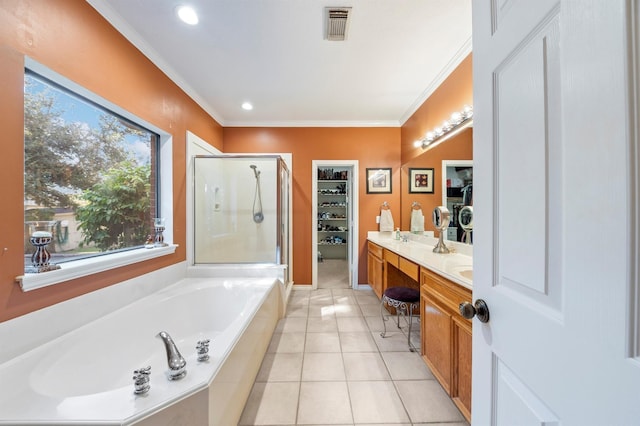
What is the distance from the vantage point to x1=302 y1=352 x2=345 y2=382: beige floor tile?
182 centimetres

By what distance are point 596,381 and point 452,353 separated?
1.23 metres

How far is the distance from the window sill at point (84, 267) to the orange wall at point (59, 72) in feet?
0.12

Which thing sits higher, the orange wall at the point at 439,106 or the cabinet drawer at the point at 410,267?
the orange wall at the point at 439,106

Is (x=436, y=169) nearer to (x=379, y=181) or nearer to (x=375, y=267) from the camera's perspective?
(x=379, y=181)

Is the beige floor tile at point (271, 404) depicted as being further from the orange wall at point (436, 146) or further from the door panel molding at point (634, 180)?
the orange wall at point (436, 146)

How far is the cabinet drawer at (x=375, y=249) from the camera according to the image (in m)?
3.18

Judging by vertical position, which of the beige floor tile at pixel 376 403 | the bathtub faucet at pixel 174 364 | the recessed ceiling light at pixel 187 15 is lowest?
the beige floor tile at pixel 376 403

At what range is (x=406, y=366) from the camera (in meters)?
1.93

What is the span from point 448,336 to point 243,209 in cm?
254

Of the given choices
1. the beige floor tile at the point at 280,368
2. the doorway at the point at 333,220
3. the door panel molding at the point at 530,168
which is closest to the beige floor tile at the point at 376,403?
the beige floor tile at the point at 280,368

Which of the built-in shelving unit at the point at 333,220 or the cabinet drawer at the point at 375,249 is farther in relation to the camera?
the built-in shelving unit at the point at 333,220

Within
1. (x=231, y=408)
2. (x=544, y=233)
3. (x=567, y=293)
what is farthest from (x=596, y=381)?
(x=231, y=408)

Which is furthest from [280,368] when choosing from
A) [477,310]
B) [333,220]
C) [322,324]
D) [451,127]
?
[333,220]

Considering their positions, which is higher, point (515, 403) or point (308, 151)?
point (308, 151)
